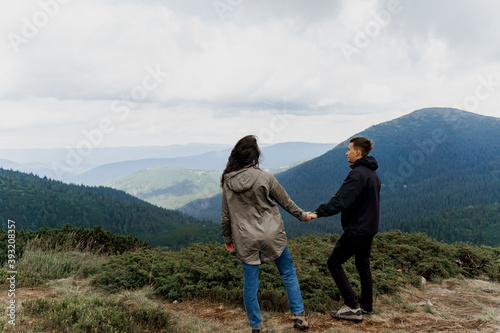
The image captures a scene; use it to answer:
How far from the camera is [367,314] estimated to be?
5402 millimetres

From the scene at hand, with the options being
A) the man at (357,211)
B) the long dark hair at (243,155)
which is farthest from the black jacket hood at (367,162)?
the long dark hair at (243,155)

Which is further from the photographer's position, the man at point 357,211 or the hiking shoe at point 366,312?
the hiking shoe at point 366,312

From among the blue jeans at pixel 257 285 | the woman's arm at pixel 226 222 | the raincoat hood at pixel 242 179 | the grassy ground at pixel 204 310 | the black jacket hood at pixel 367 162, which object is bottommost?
the grassy ground at pixel 204 310

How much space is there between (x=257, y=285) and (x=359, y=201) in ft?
6.25

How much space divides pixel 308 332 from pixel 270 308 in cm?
122

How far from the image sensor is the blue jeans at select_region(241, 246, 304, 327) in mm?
4350

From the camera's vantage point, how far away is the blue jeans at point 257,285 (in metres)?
4.35

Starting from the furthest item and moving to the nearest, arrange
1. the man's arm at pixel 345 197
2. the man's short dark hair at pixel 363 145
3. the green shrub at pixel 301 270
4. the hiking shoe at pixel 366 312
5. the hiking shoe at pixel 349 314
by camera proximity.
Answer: the green shrub at pixel 301 270, the hiking shoe at pixel 366 312, the hiking shoe at pixel 349 314, the man's short dark hair at pixel 363 145, the man's arm at pixel 345 197

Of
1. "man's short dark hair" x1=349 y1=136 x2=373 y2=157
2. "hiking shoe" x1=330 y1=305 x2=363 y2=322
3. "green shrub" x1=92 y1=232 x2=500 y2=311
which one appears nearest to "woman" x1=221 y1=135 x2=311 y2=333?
"man's short dark hair" x1=349 y1=136 x2=373 y2=157

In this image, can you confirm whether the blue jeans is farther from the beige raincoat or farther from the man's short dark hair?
the man's short dark hair

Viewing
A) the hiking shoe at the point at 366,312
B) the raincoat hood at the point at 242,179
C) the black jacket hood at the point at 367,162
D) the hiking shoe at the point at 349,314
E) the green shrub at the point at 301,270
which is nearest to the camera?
the raincoat hood at the point at 242,179

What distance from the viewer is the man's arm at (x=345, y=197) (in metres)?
4.56

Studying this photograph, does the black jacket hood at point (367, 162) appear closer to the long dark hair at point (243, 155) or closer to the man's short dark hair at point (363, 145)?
the man's short dark hair at point (363, 145)

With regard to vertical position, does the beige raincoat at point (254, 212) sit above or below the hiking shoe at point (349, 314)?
above
